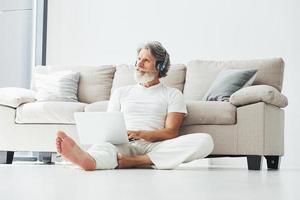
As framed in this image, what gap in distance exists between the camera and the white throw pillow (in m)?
4.86

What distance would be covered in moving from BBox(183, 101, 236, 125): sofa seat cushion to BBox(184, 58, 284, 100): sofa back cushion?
624 millimetres

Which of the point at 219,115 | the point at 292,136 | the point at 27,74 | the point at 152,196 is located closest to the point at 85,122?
the point at 219,115

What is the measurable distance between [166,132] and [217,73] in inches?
48.6

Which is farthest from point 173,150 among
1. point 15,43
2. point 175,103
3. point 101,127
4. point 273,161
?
point 15,43

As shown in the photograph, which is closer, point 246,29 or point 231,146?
point 231,146

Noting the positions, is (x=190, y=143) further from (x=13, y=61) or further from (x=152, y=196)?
(x=13, y=61)

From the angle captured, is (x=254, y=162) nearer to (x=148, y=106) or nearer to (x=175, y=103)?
(x=175, y=103)

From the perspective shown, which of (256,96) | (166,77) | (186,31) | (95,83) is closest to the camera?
(256,96)

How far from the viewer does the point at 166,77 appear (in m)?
4.73

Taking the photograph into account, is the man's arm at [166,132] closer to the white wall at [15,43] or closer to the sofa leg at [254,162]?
the sofa leg at [254,162]

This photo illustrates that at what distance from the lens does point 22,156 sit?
615cm

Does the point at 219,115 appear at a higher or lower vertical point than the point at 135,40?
lower

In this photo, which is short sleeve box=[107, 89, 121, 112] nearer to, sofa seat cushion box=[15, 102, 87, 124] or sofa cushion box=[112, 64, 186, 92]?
sofa seat cushion box=[15, 102, 87, 124]

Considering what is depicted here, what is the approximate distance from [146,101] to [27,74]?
315 cm
